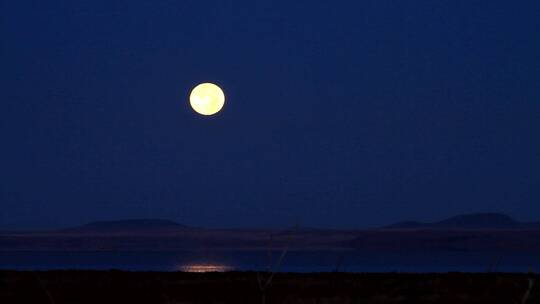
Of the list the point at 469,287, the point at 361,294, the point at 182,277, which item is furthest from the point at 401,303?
the point at 182,277

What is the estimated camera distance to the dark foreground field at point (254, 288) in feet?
133

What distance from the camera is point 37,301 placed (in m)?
39.3

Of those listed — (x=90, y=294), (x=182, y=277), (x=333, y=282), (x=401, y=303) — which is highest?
(x=182, y=277)

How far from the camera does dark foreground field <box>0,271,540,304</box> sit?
4050 cm

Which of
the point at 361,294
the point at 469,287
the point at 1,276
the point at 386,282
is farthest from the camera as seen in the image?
the point at 1,276

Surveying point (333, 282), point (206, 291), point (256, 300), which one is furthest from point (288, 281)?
point (256, 300)

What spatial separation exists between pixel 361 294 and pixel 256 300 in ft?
16.0

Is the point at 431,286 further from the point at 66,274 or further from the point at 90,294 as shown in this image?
the point at 66,274

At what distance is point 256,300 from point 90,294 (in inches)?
281

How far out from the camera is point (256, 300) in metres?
40.3

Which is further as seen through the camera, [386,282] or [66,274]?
[66,274]

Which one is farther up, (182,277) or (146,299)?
(182,277)

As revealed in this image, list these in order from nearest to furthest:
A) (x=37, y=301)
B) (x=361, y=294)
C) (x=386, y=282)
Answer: (x=37, y=301), (x=361, y=294), (x=386, y=282)

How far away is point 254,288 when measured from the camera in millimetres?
46812
